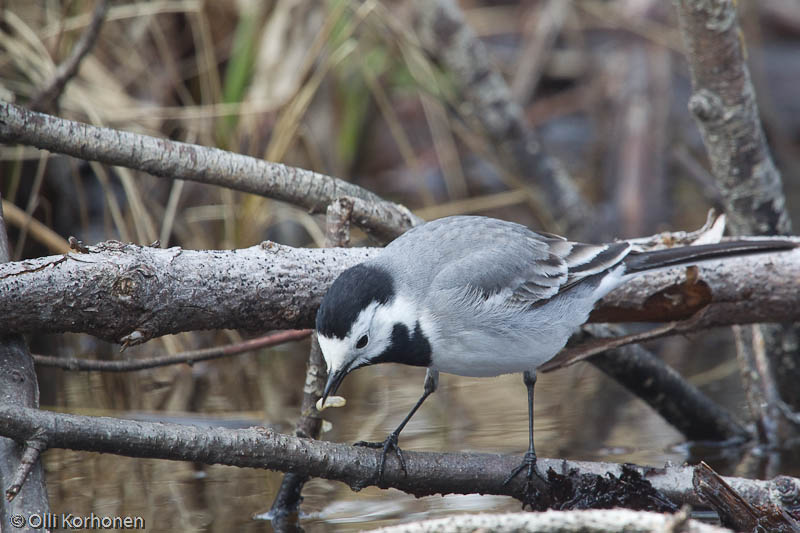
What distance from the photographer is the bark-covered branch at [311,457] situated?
8.30 feet

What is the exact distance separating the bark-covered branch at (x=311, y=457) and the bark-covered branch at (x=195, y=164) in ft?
3.62

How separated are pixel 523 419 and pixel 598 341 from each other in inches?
35.9

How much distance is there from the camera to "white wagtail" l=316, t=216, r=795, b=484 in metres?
3.06

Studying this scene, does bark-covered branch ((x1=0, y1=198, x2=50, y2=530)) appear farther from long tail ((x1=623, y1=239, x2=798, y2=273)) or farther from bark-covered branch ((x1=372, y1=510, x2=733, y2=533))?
long tail ((x1=623, y1=239, x2=798, y2=273))

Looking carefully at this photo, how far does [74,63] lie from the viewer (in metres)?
4.42

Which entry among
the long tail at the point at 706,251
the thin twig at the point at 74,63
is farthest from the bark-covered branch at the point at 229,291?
the thin twig at the point at 74,63

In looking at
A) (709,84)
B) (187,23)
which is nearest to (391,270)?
(709,84)

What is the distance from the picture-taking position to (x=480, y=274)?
3.33 m

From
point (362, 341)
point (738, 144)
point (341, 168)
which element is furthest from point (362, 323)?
point (341, 168)

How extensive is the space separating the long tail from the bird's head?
3.13ft

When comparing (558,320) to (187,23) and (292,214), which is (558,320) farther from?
(187,23)

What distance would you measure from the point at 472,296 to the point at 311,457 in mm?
849

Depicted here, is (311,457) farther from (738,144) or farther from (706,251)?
(738,144)

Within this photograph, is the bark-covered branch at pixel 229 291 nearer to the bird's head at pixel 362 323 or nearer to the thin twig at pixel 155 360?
the bird's head at pixel 362 323
